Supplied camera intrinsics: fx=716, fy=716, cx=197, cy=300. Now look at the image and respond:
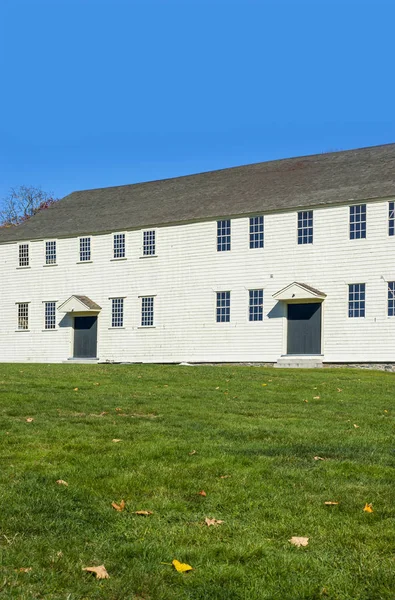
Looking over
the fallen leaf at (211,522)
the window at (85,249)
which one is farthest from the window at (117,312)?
the fallen leaf at (211,522)

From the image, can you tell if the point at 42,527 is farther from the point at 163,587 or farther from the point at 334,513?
the point at 334,513

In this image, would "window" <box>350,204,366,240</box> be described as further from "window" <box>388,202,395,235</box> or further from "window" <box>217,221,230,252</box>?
"window" <box>217,221,230,252</box>

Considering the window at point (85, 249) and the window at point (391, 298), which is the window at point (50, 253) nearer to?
the window at point (85, 249)

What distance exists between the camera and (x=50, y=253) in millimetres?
38562

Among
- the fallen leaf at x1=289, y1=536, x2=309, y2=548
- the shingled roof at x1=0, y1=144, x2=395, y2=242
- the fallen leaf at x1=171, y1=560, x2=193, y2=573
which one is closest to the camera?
the fallen leaf at x1=171, y1=560, x2=193, y2=573

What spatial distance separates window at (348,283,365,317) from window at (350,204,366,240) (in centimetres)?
201

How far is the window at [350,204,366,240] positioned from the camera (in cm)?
2921

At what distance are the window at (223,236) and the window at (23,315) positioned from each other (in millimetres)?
12185

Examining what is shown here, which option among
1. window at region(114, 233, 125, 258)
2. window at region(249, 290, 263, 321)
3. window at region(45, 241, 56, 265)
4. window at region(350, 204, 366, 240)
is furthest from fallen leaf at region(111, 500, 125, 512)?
window at region(45, 241, 56, 265)

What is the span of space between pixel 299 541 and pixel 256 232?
87.9 ft

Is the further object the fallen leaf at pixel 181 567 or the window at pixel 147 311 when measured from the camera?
the window at pixel 147 311

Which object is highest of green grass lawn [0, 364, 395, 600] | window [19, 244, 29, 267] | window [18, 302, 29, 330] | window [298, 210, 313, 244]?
window [298, 210, 313, 244]

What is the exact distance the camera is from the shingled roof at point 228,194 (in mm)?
31016

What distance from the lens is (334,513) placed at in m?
6.45
